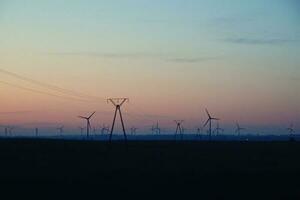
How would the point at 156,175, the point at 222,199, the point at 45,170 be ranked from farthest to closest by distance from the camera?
the point at 45,170, the point at 156,175, the point at 222,199

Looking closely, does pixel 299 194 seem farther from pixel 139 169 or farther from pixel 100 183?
pixel 139 169

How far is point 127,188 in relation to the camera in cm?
3775

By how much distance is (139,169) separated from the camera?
174 ft

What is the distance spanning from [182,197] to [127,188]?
4.88 metres

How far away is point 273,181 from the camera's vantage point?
1672 inches

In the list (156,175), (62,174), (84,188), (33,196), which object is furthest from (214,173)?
(33,196)

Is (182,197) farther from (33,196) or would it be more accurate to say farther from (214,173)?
(214,173)

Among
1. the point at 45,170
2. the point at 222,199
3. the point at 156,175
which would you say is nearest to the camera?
the point at 222,199

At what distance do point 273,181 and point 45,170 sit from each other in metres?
17.0

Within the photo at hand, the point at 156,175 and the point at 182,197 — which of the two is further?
the point at 156,175

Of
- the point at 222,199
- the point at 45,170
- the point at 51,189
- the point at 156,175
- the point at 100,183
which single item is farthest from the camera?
the point at 45,170

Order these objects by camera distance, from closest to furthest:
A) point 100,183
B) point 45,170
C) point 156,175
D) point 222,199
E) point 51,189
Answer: point 222,199, point 51,189, point 100,183, point 156,175, point 45,170

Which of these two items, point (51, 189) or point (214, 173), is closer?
point (51, 189)

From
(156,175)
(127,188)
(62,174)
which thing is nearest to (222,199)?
(127,188)
